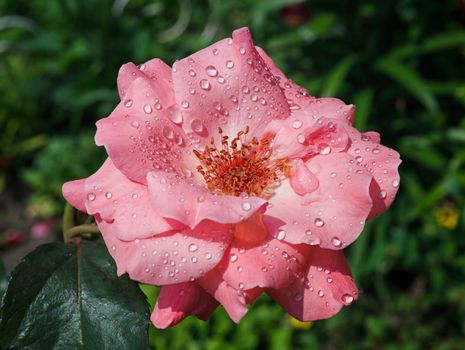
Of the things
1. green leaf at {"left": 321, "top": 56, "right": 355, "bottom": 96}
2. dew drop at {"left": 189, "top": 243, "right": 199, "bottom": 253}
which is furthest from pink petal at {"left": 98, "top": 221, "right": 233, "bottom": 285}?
green leaf at {"left": 321, "top": 56, "right": 355, "bottom": 96}

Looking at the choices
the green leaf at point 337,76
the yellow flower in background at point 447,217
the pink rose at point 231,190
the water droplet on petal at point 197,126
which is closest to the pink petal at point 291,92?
the pink rose at point 231,190

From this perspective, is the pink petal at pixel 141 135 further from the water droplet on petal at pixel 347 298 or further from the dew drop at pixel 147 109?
the water droplet on petal at pixel 347 298

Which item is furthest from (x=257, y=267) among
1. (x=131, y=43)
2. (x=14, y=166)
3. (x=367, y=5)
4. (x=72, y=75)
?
(x=14, y=166)

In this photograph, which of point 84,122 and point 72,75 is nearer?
point 72,75

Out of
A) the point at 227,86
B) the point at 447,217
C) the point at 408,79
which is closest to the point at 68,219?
the point at 227,86

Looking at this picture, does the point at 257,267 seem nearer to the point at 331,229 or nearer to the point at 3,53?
the point at 331,229

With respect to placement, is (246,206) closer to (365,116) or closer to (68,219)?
(68,219)
